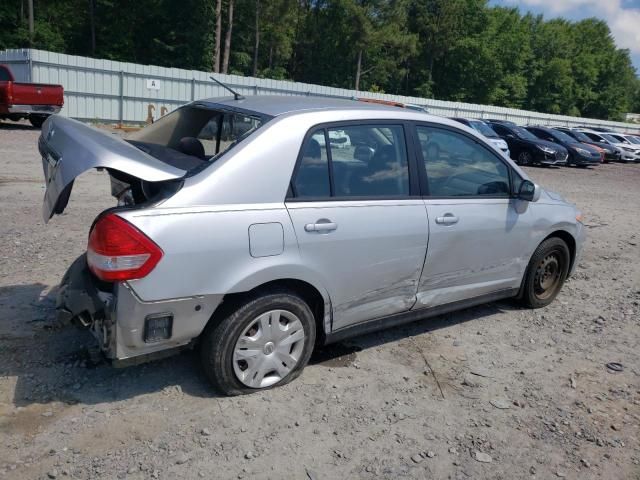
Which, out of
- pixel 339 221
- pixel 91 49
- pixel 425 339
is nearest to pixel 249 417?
pixel 339 221

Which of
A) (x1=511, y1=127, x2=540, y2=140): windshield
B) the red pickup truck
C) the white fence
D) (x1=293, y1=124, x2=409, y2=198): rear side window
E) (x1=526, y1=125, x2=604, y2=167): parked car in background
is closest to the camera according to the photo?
(x1=293, y1=124, x2=409, y2=198): rear side window

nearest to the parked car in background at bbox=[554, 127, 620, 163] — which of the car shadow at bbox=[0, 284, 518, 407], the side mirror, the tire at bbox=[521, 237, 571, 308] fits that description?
the tire at bbox=[521, 237, 571, 308]

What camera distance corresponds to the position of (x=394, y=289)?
12.7ft

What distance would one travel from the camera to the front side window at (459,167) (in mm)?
4059

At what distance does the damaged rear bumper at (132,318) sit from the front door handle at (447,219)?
5.51 ft

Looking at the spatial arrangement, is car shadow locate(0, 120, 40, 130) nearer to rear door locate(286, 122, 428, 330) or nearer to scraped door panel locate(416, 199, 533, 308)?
rear door locate(286, 122, 428, 330)

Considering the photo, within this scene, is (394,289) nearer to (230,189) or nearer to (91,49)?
(230,189)

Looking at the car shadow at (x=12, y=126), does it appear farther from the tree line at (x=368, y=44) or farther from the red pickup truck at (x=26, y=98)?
the tree line at (x=368, y=44)

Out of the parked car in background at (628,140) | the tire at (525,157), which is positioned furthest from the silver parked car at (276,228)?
the parked car in background at (628,140)

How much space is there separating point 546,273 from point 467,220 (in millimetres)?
1527

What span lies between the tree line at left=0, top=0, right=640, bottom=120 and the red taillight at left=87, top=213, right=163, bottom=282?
3751cm

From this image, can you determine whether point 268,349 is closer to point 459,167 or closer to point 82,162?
point 82,162

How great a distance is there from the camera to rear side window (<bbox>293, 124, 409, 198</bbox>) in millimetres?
3441

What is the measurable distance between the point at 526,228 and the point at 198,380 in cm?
285
